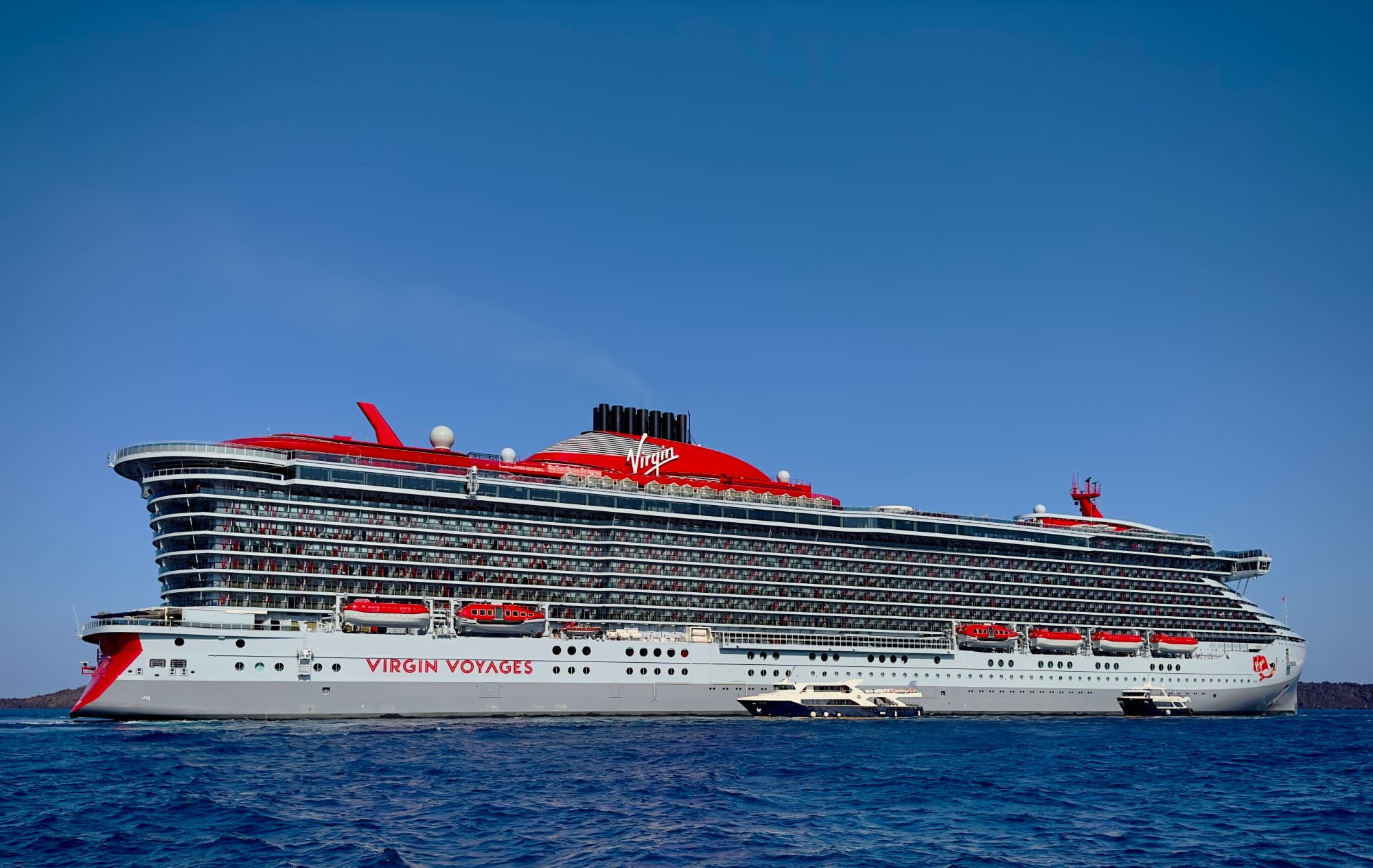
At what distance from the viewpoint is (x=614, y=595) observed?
71.4 m

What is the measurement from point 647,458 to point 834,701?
22.6 meters

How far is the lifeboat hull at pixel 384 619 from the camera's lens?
6059 cm

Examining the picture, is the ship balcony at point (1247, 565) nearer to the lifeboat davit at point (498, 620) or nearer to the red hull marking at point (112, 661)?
the lifeboat davit at point (498, 620)

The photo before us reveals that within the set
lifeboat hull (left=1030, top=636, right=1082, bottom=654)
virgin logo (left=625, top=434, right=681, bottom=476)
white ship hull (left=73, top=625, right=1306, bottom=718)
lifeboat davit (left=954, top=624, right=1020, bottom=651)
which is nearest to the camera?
white ship hull (left=73, top=625, right=1306, bottom=718)

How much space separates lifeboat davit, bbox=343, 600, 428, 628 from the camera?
6072cm

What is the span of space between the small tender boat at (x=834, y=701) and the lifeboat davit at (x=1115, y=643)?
19.8 meters

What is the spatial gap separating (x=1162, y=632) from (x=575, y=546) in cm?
5265

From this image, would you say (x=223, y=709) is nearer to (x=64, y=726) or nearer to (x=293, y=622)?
(x=293, y=622)

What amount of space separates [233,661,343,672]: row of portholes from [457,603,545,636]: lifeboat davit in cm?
781

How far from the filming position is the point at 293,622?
6006cm

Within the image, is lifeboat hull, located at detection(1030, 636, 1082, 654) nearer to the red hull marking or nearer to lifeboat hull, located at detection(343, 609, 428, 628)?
lifeboat hull, located at detection(343, 609, 428, 628)

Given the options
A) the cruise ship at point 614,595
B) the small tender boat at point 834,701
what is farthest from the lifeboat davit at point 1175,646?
the small tender boat at point 834,701

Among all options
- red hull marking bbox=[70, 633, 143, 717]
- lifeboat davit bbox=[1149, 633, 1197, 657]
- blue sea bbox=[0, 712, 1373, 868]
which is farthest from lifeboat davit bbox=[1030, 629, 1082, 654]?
red hull marking bbox=[70, 633, 143, 717]

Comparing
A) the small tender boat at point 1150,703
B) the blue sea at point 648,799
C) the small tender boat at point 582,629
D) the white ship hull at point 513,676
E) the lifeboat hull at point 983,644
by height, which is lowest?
the small tender boat at point 1150,703
